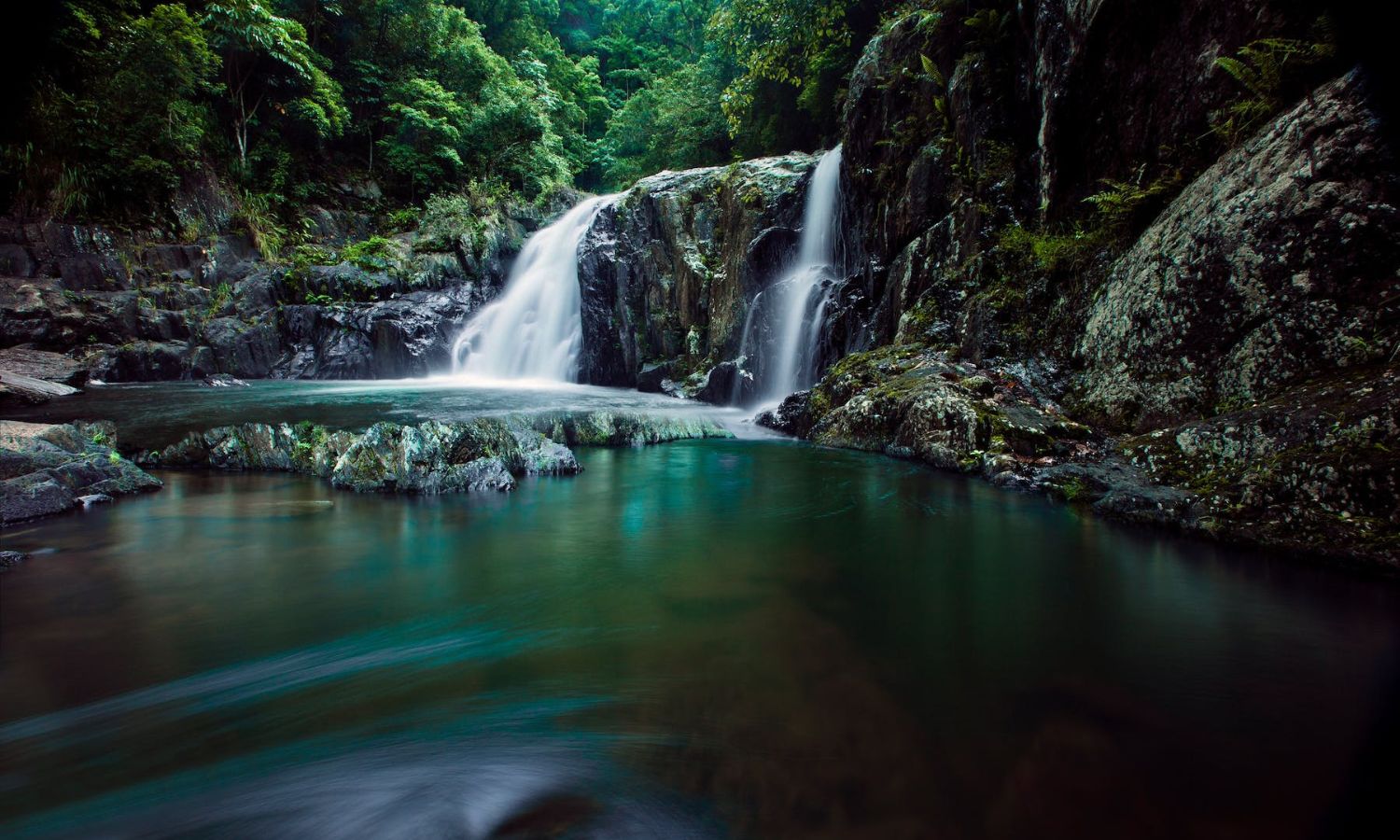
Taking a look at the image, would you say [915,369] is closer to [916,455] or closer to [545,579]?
[916,455]

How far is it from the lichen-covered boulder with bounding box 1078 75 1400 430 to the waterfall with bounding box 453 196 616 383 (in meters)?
14.0

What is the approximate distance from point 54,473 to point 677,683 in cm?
625

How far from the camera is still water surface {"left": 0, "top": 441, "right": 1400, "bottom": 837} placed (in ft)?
5.96

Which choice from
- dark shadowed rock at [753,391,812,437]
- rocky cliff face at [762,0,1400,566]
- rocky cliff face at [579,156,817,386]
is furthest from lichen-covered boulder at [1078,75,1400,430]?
rocky cliff face at [579,156,817,386]

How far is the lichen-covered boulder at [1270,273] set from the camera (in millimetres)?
4215

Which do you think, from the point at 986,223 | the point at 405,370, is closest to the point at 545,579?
the point at 986,223

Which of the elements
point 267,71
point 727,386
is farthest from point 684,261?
point 267,71

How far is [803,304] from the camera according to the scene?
12.5m

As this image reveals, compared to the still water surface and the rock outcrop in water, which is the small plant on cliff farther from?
the rock outcrop in water

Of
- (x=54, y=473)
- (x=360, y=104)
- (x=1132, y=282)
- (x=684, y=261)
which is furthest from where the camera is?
(x=360, y=104)

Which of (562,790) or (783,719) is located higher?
(783,719)

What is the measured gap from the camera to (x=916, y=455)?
7.16m

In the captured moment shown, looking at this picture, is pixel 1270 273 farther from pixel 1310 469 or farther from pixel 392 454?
pixel 392 454

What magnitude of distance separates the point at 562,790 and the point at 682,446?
6856 millimetres
